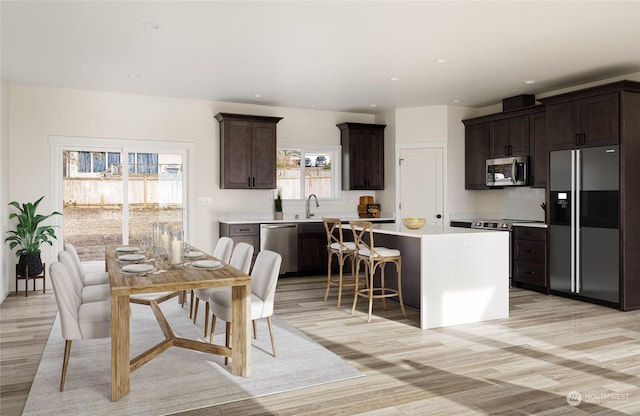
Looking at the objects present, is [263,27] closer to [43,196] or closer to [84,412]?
[84,412]

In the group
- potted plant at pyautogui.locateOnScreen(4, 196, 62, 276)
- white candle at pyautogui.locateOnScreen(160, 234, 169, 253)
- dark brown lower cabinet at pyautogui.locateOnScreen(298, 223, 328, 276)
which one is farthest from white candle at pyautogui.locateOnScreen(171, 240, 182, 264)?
A: dark brown lower cabinet at pyautogui.locateOnScreen(298, 223, 328, 276)

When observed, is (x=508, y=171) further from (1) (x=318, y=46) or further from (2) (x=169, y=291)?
(2) (x=169, y=291)

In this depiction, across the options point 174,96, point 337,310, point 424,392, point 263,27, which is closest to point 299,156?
point 174,96

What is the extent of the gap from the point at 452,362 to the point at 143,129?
5.18 meters

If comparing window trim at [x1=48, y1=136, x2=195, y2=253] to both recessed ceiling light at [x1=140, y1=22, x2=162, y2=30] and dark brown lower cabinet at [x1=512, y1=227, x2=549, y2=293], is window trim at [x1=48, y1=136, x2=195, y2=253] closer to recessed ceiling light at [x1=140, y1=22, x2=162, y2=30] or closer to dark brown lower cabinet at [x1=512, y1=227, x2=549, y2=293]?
recessed ceiling light at [x1=140, y1=22, x2=162, y2=30]

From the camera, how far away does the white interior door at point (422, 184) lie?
25.0 feet

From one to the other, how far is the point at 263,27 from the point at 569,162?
3788 mm

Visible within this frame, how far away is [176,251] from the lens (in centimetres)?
357

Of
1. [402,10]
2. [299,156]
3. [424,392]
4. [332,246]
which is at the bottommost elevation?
[424,392]

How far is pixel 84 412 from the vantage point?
108 inches

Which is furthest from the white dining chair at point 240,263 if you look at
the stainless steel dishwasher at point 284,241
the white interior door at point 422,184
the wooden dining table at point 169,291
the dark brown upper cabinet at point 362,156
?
the white interior door at point 422,184

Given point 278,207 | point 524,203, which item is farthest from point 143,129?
point 524,203

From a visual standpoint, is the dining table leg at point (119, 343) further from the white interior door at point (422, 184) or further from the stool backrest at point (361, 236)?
the white interior door at point (422, 184)

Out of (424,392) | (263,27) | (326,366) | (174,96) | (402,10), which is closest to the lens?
(424,392)
